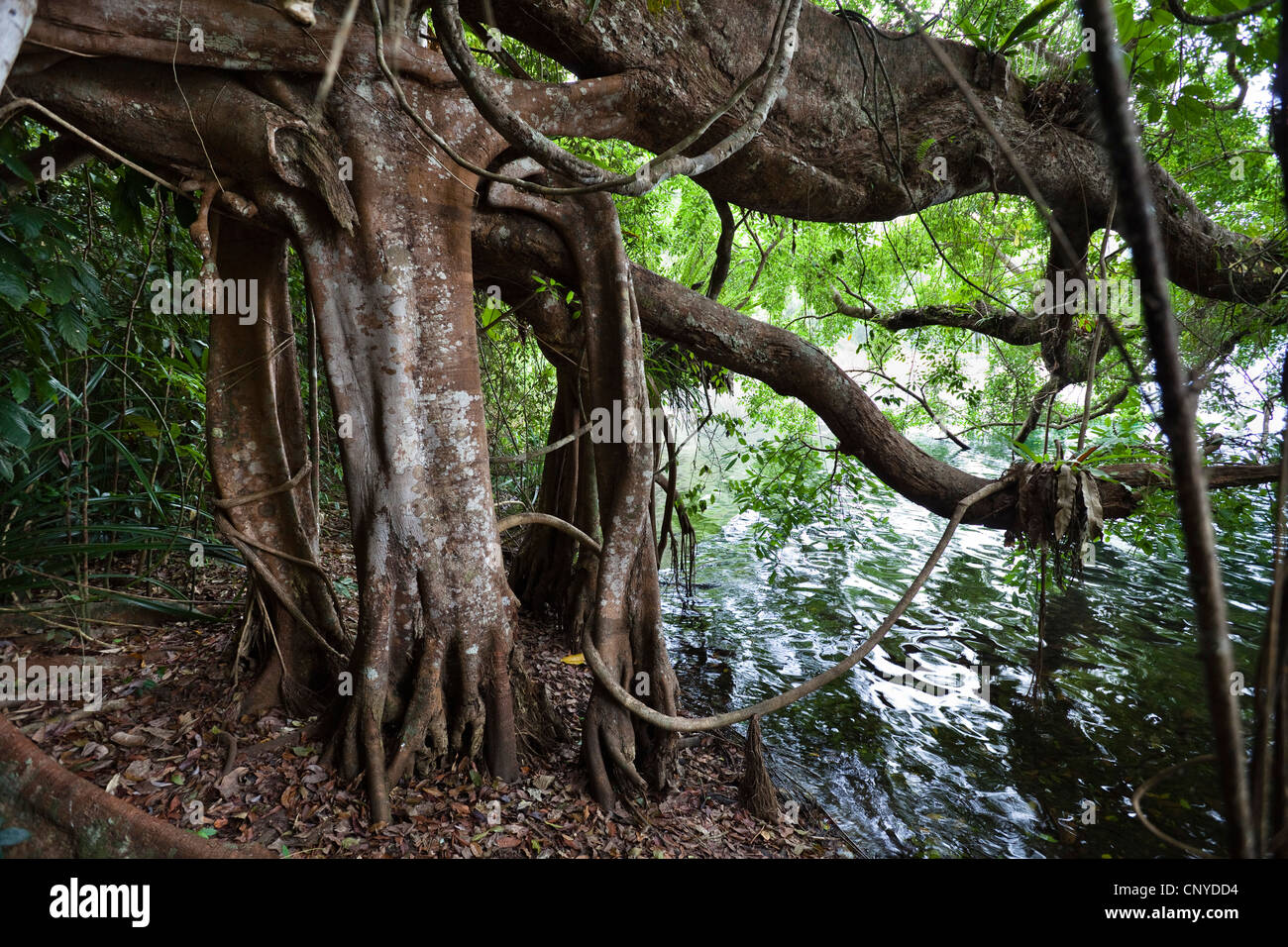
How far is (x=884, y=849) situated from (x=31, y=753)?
10.9 ft

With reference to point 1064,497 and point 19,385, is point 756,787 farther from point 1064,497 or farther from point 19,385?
point 19,385

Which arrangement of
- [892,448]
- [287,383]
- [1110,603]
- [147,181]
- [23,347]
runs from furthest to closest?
[1110,603]
[892,448]
[287,383]
[23,347]
[147,181]

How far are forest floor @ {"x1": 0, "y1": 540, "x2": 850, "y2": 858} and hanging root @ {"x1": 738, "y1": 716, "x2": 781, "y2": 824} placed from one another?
0.17 ft

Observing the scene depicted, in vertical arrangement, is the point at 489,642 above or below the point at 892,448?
below

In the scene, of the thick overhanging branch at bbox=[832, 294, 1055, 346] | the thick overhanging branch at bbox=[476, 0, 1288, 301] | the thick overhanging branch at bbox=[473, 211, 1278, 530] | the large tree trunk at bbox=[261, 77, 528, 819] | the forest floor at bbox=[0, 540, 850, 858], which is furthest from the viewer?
the thick overhanging branch at bbox=[832, 294, 1055, 346]

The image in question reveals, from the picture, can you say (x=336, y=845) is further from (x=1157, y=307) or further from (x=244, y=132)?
(x=1157, y=307)

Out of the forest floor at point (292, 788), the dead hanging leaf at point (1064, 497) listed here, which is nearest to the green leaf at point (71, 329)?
the forest floor at point (292, 788)

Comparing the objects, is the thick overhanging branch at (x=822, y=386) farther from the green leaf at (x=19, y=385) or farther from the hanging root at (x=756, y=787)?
the green leaf at (x=19, y=385)

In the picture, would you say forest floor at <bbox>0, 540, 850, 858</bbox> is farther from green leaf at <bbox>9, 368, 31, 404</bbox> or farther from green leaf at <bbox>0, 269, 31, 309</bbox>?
green leaf at <bbox>0, 269, 31, 309</bbox>

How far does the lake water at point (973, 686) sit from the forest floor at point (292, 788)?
72 centimetres

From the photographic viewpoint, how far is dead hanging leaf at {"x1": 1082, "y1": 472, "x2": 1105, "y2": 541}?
3666mm

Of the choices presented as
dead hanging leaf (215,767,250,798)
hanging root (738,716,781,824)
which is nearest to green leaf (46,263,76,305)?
dead hanging leaf (215,767,250,798)
